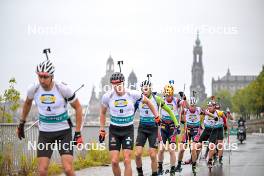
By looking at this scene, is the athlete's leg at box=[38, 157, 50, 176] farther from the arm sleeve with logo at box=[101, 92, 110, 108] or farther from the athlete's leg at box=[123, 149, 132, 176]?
the arm sleeve with logo at box=[101, 92, 110, 108]

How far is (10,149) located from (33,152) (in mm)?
1688

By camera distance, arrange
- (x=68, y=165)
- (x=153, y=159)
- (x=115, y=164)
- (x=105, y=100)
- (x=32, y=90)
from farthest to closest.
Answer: (x=153, y=159), (x=105, y=100), (x=115, y=164), (x=32, y=90), (x=68, y=165)

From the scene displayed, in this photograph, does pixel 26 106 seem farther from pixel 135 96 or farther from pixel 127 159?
pixel 135 96

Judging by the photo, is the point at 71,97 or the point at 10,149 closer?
the point at 71,97

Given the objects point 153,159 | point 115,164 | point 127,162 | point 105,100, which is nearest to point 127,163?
point 127,162

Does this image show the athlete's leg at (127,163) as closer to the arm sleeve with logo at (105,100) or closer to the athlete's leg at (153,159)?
the arm sleeve with logo at (105,100)

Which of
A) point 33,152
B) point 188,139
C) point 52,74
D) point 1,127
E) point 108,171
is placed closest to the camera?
point 52,74

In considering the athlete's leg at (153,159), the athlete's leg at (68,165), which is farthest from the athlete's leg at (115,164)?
the athlete's leg at (153,159)

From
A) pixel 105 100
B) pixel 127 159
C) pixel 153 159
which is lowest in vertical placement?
pixel 153 159

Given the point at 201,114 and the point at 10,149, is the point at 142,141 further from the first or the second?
the point at 201,114

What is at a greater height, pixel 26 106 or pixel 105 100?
pixel 105 100

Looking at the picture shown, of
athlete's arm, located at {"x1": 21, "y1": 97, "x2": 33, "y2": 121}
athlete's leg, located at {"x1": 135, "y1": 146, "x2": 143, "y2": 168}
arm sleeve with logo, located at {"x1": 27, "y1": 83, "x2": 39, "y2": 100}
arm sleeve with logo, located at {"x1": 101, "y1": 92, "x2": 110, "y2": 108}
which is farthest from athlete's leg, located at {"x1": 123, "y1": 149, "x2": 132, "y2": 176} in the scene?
arm sleeve with logo, located at {"x1": 27, "y1": 83, "x2": 39, "y2": 100}

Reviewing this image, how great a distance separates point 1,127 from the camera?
1414cm

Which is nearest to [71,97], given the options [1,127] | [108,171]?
[1,127]
